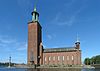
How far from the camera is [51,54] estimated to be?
89750mm

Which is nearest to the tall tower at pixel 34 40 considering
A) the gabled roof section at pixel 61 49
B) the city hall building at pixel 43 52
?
the city hall building at pixel 43 52

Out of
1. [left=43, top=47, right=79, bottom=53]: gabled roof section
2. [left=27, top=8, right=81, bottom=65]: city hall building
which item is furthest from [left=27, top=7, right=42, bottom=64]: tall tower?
[left=43, top=47, right=79, bottom=53]: gabled roof section

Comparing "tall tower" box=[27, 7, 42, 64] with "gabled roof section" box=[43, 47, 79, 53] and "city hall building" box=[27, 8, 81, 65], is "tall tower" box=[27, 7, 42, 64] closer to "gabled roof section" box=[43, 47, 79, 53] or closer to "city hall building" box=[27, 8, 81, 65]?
"city hall building" box=[27, 8, 81, 65]

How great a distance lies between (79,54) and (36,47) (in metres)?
21.7

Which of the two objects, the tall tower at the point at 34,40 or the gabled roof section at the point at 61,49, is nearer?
the tall tower at the point at 34,40

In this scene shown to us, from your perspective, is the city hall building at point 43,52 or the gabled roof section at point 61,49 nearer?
the city hall building at point 43,52

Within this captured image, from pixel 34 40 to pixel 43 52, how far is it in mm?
8379

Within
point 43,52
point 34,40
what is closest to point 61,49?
point 43,52

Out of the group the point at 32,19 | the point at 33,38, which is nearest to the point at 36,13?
the point at 32,19

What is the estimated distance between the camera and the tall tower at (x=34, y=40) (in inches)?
3342

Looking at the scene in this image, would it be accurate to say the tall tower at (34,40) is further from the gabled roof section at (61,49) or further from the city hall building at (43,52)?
the gabled roof section at (61,49)

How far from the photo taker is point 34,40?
87000 millimetres

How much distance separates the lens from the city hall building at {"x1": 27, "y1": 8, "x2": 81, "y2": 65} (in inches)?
3342

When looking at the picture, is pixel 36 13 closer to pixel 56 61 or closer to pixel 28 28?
pixel 28 28
